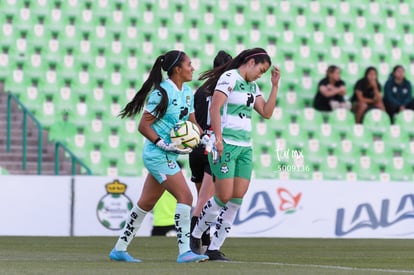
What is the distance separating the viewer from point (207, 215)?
9.12m

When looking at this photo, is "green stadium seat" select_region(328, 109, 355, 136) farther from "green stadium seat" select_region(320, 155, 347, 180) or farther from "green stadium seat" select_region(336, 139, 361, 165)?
"green stadium seat" select_region(320, 155, 347, 180)

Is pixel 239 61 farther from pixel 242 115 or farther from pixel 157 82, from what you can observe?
pixel 157 82

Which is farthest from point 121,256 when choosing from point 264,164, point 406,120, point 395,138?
point 406,120

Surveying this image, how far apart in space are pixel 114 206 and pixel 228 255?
4984mm

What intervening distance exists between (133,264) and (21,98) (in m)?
9.71

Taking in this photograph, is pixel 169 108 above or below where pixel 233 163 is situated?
above

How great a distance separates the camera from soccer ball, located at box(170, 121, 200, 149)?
8430 mm

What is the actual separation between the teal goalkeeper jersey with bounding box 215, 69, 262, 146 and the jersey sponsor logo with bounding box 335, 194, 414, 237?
7.41 m

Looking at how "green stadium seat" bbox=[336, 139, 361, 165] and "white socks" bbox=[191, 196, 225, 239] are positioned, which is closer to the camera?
"white socks" bbox=[191, 196, 225, 239]

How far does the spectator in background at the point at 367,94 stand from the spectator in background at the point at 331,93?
7.7 inches

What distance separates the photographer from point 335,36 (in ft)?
67.5

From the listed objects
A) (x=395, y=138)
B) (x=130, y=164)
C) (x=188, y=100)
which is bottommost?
(x=130, y=164)

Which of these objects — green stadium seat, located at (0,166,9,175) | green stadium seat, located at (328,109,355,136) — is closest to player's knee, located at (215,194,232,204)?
green stadium seat, located at (0,166,9,175)

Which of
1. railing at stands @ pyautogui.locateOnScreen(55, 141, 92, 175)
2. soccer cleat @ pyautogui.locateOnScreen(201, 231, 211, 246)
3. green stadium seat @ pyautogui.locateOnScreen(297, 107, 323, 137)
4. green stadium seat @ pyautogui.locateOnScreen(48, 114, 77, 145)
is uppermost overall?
soccer cleat @ pyautogui.locateOnScreen(201, 231, 211, 246)
